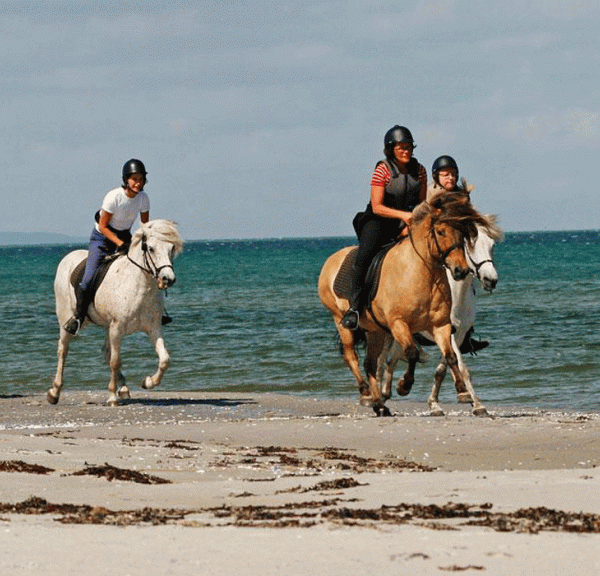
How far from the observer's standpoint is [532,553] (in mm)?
6449

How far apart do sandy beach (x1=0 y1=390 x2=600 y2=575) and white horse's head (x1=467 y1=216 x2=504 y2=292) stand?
134 cm

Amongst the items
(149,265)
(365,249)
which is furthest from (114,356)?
(365,249)

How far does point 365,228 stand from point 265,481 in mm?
5097

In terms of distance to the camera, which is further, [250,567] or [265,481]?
[265,481]

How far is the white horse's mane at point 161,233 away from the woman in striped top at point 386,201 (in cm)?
233

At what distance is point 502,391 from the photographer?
774 inches

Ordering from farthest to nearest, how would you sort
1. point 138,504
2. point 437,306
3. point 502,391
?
point 502,391, point 437,306, point 138,504

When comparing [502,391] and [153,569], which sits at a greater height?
[153,569]

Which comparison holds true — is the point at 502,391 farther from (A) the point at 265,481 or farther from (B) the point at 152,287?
(A) the point at 265,481

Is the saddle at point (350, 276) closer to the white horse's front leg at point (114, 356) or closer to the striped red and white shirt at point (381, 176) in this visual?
the striped red and white shirt at point (381, 176)

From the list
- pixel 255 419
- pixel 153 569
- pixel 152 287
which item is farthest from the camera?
pixel 152 287

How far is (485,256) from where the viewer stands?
1391 cm

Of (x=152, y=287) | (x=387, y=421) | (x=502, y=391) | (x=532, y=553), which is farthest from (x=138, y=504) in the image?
(x=502, y=391)

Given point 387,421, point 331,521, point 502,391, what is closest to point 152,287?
point 387,421
